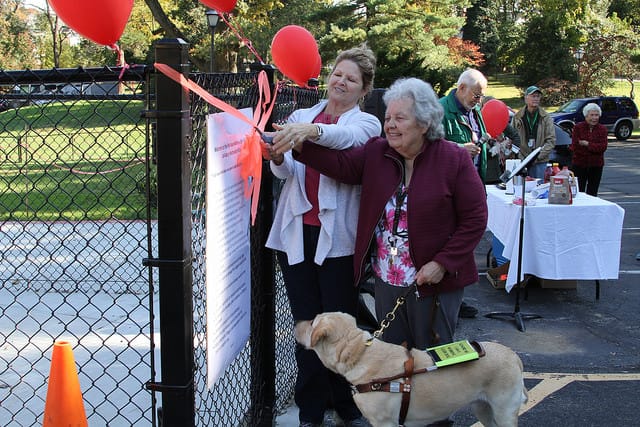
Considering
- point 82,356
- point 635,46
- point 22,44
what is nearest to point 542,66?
point 635,46

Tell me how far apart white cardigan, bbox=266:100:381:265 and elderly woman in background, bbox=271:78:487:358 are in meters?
0.09

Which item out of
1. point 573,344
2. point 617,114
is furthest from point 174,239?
point 617,114

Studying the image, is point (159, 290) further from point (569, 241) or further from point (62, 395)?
point (569, 241)

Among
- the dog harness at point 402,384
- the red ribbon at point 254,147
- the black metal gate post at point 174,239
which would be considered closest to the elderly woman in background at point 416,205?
the red ribbon at point 254,147

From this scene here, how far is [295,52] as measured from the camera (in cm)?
409

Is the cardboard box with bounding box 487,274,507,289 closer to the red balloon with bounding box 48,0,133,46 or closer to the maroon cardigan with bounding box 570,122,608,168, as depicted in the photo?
the maroon cardigan with bounding box 570,122,608,168

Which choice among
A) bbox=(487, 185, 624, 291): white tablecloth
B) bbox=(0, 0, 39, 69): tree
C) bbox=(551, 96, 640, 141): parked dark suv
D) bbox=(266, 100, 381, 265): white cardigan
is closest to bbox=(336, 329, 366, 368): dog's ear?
bbox=(266, 100, 381, 265): white cardigan

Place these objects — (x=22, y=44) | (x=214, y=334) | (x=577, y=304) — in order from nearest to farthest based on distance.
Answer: (x=214, y=334), (x=577, y=304), (x=22, y=44)

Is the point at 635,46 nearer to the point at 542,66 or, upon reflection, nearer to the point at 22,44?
the point at 542,66

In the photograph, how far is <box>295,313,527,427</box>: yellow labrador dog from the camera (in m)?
2.83

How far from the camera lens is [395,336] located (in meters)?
3.29

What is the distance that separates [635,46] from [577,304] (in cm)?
3567

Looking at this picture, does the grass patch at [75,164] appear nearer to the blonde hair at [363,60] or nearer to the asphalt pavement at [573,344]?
the blonde hair at [363,60]

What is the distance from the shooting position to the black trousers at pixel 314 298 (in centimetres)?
329
